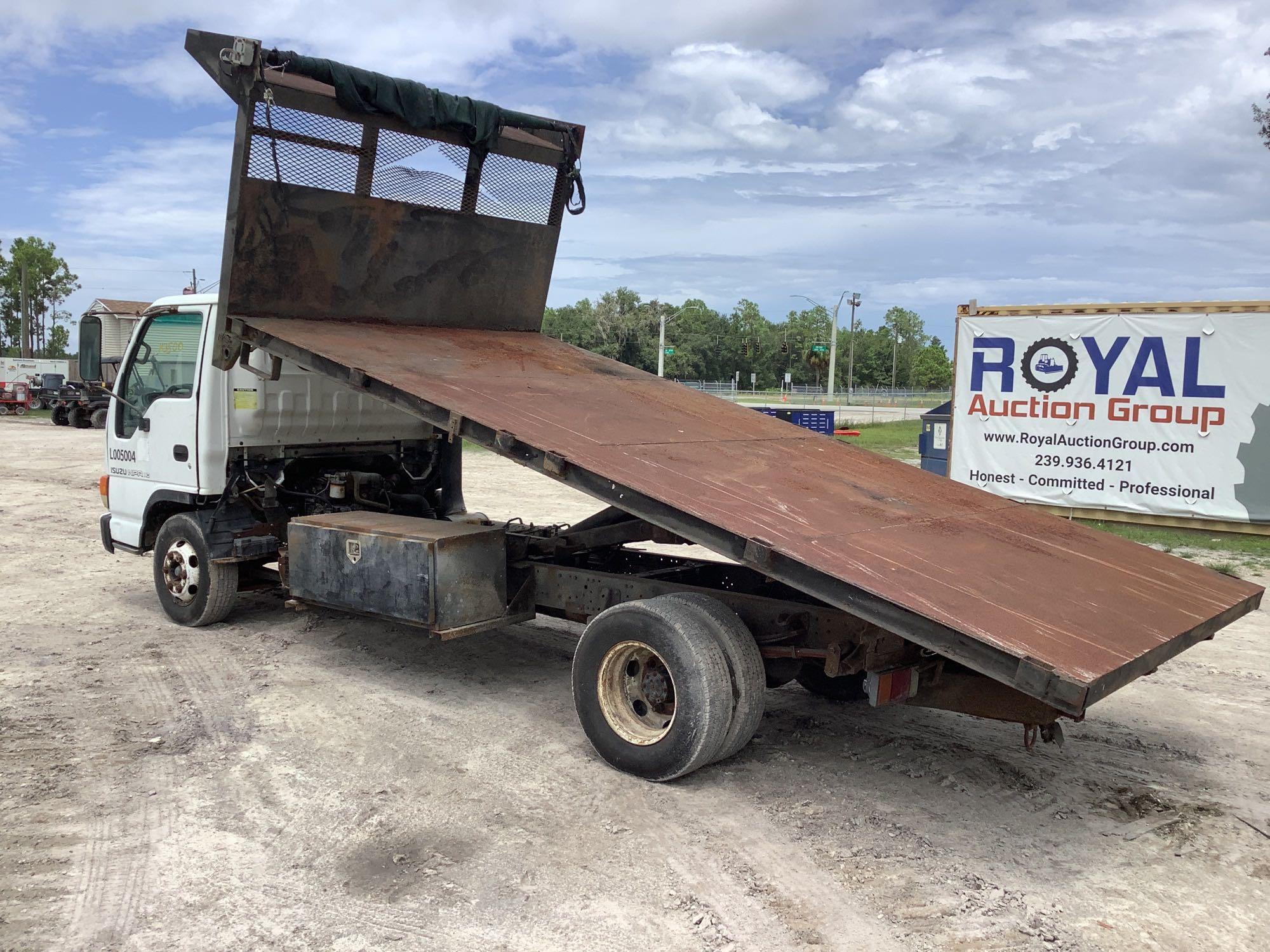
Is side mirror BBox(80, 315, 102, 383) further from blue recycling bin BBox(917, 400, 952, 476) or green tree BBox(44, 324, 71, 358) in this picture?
green tree BBox(44, 324, 71, 358)

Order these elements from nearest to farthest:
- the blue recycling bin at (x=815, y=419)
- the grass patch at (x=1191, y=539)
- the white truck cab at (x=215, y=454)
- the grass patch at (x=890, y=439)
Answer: the white truck cab at (x=215, y=454)
the grass patch at (x=1191, y=539)
the blue recycling bin at (x=815, y=419)
the grass patch at (x=890, y=439)

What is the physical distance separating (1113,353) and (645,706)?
10.5 metres

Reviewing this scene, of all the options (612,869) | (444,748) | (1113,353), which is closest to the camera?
(612,869)

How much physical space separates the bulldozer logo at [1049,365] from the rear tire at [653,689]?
10306 mm

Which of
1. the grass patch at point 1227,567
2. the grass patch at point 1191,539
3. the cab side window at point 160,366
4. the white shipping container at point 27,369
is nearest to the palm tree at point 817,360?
the white shipping container at point 27,369

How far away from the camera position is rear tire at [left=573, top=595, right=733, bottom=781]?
463cm

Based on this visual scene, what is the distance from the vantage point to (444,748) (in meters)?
5.38

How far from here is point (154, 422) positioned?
7.68 m

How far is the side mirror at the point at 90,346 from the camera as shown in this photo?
287 inches

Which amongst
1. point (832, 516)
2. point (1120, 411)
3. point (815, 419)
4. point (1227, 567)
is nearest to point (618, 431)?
point (832, 516)

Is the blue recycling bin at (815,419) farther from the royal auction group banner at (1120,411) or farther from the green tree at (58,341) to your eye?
the green tree at (58,341)

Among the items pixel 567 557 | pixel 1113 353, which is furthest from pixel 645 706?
pixel 1113 353

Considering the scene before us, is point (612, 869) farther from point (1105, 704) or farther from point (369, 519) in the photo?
point (1105, 704)

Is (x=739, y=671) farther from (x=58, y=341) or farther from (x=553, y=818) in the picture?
(x=58, y=341)
